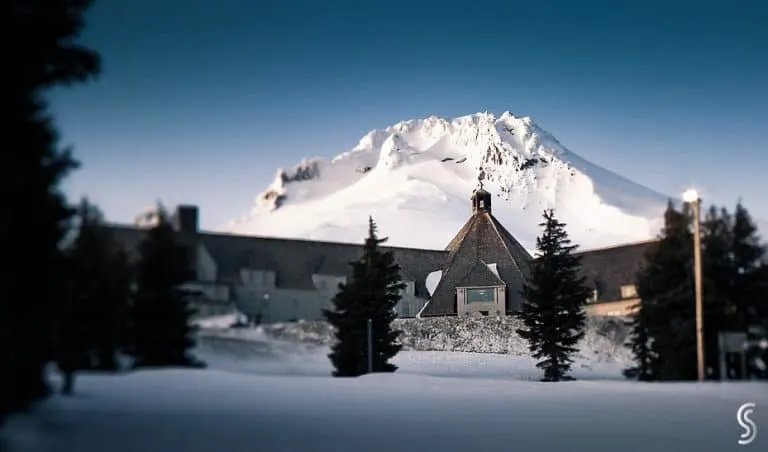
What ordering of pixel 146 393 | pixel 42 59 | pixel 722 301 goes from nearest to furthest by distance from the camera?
1. pixel 42 59
2. pixel 146 393
3. pixel 722 301

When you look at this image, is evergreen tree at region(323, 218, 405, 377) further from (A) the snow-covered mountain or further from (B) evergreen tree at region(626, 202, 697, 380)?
(B) evergreen tree at region(626, 202, 697, 380)

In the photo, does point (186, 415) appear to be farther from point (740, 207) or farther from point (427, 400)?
point (740, 207)

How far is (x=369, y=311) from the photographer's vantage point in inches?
207

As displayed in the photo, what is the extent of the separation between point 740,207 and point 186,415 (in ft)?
11.6

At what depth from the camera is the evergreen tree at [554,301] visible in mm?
5707

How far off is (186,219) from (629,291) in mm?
2682

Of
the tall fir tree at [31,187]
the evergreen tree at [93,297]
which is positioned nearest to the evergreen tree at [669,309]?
the evergreen tree at [93,297]

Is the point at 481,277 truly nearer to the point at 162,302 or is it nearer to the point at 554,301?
the point at 554,301

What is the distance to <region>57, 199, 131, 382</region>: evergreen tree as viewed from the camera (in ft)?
13.1

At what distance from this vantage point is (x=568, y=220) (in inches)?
228

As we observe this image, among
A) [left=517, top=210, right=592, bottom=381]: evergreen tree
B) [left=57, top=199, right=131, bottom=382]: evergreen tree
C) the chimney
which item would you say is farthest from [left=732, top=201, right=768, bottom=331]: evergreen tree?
[left=57, top=199, right=131, bottom=382]: evergreen tree

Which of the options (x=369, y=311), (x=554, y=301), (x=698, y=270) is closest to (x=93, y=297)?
(x=369, y=311)

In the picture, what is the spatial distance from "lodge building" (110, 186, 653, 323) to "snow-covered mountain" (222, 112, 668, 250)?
0.07m

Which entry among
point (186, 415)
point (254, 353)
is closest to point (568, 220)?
point (254, 353)
